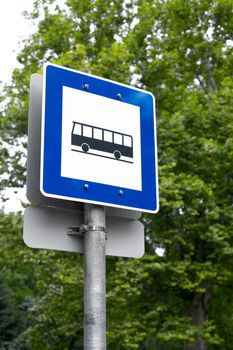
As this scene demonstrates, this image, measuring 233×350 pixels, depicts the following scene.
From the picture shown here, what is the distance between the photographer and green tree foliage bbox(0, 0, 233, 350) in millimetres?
12625

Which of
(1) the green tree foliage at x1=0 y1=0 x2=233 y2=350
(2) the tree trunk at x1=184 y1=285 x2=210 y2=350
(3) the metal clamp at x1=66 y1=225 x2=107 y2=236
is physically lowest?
(3) the metal clamp at x1=66 y1=225 x2=107 y2=236

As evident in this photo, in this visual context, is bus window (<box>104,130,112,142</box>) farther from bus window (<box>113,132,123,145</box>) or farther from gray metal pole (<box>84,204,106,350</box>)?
gray metal pole (<box>84,204,106,350</box>)

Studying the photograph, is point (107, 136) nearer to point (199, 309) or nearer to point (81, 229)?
point (81, 229)

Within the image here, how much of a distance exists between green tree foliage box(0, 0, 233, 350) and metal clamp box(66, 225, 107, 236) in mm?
9353

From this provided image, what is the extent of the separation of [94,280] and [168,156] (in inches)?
434

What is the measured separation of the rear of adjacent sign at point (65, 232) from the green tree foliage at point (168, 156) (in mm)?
9148

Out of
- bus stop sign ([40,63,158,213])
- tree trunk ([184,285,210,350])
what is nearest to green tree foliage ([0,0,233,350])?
tree trunk ([184,285,210,350])

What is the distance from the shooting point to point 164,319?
13.5 meters

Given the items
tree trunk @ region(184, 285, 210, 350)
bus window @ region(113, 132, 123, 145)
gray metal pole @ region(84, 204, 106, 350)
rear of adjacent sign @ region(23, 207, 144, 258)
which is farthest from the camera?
tree trunk @ region(184, 285, 210, 350)

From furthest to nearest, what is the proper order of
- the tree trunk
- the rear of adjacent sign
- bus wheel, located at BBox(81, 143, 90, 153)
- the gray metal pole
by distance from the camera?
the tree trunk, bus wheel, located at BBox(81, 143, 90, 153), the rear of adjacent sign, the gray metal pole

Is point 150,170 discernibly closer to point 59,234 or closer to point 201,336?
point 59,234

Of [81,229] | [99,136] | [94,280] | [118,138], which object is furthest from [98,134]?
[94,280]

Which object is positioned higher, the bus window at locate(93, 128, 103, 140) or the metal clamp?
the bus window at locate(93, 128, 103, 140)

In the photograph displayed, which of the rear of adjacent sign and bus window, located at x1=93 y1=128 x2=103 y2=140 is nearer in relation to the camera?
the rear of adjacent sign
